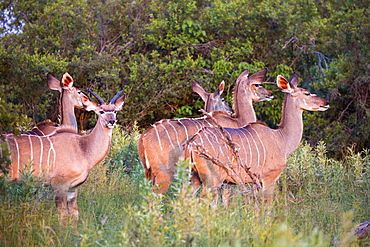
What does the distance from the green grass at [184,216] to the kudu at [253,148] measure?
12.8 inches

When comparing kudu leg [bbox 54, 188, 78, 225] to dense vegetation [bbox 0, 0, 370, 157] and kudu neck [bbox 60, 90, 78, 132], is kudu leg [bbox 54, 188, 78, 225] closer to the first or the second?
kudu neck [bbox 60, 90, 78, 132]

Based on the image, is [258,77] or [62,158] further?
[258,77]

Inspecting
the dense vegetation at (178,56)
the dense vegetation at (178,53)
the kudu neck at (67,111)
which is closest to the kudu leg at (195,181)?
the dense vegetation at (178,56)

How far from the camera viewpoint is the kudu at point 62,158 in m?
4.85

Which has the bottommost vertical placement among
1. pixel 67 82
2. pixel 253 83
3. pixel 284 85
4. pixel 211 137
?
pixel 253 83

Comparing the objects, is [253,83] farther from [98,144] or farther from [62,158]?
[62,158]

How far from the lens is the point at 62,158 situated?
502 centimetres

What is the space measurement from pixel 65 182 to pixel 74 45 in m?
5.39

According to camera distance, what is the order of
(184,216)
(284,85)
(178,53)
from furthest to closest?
1. (178,53)
2. (284,85)
3. (184,216)

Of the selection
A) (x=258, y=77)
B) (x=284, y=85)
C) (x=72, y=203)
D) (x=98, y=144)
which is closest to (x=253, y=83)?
(x=258, y=77)

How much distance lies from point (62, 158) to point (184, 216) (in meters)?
2.04

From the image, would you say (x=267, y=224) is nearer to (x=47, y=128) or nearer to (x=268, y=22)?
Result: (x=47, y=128)

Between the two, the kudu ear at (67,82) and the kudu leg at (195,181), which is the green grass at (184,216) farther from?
the kudu ear at (67,82)

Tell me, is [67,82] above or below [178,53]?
above
